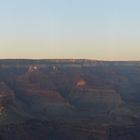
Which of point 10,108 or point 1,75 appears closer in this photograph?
point 10,108

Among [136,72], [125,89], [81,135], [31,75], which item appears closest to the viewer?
[81,135]

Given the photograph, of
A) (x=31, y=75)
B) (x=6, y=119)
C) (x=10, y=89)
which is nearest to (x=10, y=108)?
(x=6, y=119)

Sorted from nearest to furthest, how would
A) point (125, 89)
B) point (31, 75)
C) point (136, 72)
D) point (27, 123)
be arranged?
point (27, 123) < point (31, 75) < point (125, 89) < point (136, 72)

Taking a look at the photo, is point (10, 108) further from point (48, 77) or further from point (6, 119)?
point (48, 77)

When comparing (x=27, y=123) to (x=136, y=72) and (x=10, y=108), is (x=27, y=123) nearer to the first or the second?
(x=10, y=108)

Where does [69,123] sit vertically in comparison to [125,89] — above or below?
above

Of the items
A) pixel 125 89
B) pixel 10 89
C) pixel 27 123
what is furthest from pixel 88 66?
pixel 27 123
